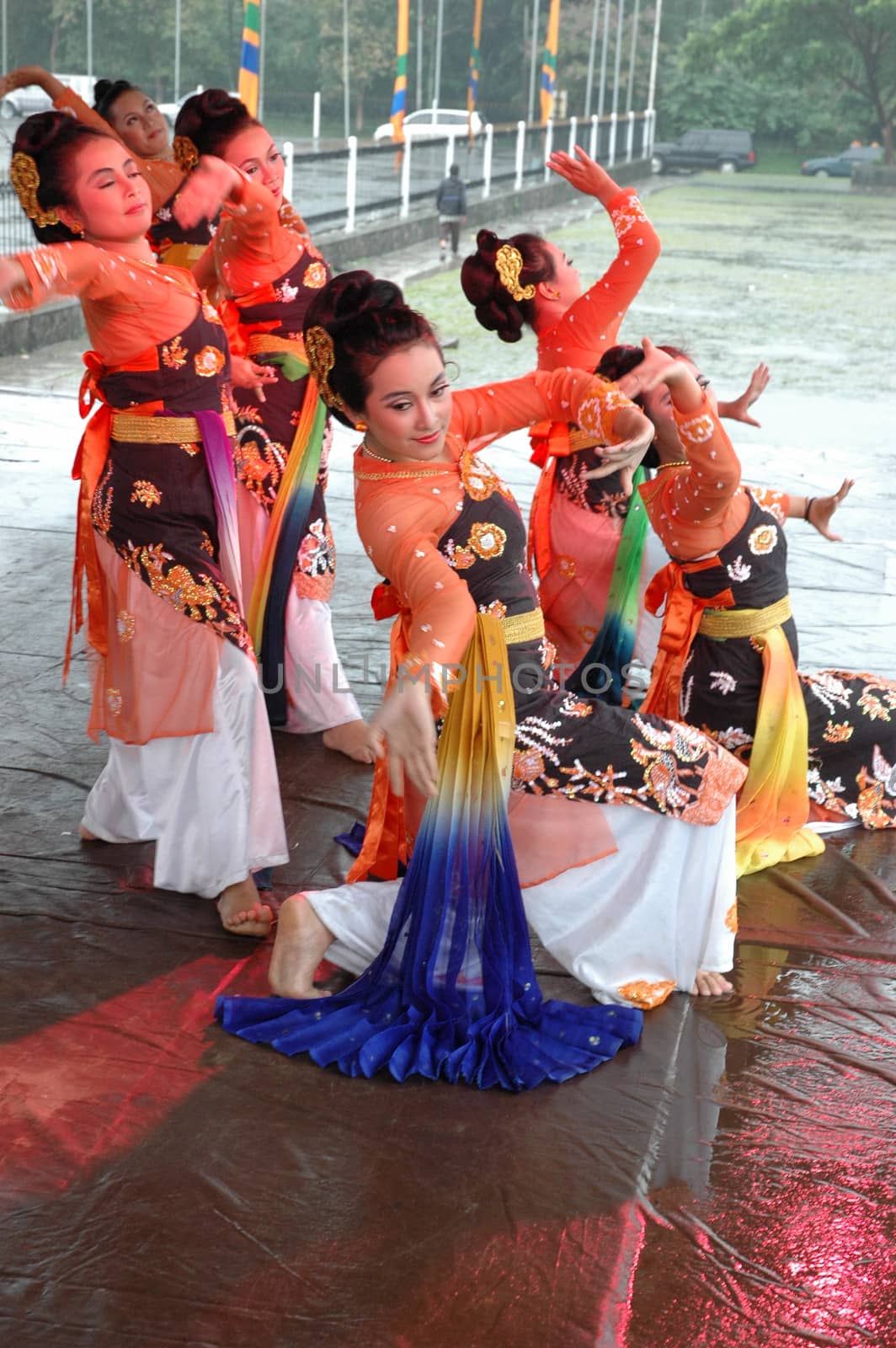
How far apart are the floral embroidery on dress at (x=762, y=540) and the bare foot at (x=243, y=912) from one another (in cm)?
120

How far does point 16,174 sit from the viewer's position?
8.74 ft

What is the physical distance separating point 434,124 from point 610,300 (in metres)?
25.2

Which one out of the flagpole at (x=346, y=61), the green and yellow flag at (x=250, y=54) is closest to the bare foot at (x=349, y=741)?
the green and yellow flag at (x=250, y=54)

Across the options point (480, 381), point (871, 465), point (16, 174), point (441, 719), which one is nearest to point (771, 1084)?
point (441, 719)

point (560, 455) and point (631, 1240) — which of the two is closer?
point (631, 1240)

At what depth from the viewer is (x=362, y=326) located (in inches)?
89.0

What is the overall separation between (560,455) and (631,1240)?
213 centimetres

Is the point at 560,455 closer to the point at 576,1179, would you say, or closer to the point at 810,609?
the point at 810,609

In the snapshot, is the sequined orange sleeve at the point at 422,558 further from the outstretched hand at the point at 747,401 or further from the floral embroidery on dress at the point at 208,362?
the outstretched hand at the point at 747,401

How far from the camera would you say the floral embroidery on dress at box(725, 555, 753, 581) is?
9.71ft

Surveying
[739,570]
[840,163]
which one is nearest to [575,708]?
[739,570]

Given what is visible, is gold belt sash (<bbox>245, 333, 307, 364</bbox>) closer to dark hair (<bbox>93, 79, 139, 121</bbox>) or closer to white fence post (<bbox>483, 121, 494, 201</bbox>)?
dark hair (<bbox>93, 79, 139, 121</bbox>)

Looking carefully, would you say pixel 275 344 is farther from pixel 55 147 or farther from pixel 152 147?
pixel 55 147

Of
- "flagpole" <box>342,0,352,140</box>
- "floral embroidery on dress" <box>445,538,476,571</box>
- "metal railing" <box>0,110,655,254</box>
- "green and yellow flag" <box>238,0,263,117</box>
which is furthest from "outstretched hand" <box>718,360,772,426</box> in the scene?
"flagpole" <box>342,0,352,140</box>
